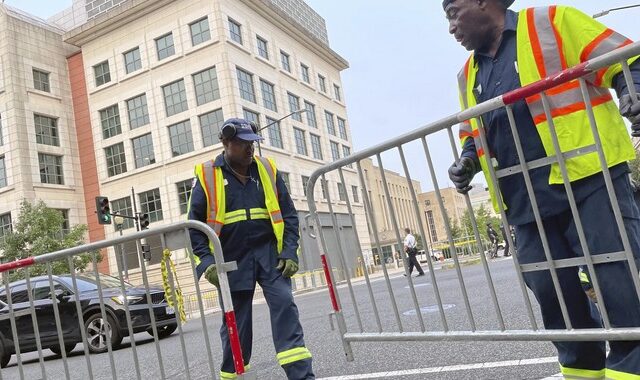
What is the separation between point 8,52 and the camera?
118 ft

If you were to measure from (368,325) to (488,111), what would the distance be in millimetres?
5030

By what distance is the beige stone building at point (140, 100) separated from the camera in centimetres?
3431

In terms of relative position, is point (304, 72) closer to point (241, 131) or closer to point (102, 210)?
point (102, 210)

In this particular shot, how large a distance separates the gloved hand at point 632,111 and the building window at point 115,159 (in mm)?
37556

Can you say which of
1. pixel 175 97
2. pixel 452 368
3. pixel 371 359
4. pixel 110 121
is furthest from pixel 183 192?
pixel 452 368

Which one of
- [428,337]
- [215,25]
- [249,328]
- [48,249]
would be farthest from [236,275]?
[215,25]

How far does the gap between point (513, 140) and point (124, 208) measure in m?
36.7

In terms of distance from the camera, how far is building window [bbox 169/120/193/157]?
34.5 meters

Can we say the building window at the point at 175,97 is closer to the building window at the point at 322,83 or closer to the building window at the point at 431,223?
the building window at the point at 322,83

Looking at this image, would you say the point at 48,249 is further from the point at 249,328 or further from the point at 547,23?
the point at 547,23

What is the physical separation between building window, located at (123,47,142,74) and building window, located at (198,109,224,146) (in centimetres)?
691

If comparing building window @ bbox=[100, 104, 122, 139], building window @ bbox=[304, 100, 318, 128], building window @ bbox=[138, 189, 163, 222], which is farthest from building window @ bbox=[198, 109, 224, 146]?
building window @ bbox=[304, 100, 318, 128]

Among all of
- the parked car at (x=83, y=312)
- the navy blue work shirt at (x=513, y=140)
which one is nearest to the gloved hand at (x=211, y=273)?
the parked car at (x=83, y=312)

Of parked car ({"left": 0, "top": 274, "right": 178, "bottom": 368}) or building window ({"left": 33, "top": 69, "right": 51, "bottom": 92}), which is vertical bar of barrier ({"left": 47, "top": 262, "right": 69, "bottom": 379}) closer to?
parked car ({"left": 0, "top": 274, "right": 178, "bottom": 368})
